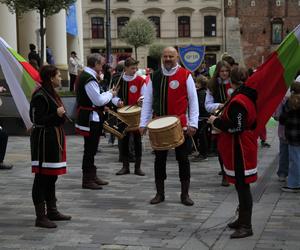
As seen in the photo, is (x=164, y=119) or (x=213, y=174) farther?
(x=213, y=174)

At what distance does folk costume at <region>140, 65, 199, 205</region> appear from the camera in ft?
23.8

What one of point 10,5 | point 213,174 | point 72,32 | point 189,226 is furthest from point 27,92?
point 72,32

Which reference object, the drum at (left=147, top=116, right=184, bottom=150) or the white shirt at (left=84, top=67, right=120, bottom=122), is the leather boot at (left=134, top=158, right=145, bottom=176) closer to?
the white shirt at (left=84, top=67, right=120, bottom=122)

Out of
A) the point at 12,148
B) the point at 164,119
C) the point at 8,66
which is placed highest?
the point at 8,66

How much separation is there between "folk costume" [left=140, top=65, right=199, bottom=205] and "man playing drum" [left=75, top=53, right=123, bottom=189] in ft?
3.22

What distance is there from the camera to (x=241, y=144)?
574cm

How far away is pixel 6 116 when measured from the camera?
1582 cm

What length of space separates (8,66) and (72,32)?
2651 cm

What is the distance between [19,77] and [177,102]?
2.01 meters

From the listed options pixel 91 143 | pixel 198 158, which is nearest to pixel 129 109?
pixel 91 143

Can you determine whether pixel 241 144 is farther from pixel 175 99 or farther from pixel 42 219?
pixel 42 219

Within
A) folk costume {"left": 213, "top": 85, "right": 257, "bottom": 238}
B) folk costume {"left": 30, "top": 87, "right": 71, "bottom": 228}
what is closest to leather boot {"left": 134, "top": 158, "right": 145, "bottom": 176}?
folk costume {"left": 30, "top": 87, "right": 71, "bottom": 228}

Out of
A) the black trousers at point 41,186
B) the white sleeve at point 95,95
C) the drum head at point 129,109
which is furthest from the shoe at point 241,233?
the drum head at point 129,109

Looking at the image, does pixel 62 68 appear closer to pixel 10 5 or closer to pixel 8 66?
pixel 10 5
